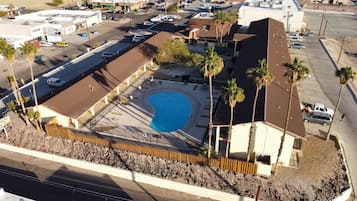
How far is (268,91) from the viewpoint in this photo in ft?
127

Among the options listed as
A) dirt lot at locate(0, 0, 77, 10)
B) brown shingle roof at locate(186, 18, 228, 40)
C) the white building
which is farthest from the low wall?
dirt lot at locate(0, 0, 77, 10)

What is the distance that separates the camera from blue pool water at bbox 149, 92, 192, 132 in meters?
43.6

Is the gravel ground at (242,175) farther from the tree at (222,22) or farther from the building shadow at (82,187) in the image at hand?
the tree at (222,22)

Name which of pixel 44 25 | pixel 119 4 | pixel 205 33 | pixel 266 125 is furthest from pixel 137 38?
pixel 266 125

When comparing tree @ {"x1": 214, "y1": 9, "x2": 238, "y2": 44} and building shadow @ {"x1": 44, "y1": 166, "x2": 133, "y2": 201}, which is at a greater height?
tree @ {"x1": 214, "y1": 9, "x2": 238, "y2": 44}

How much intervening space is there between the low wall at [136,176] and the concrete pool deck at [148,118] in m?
6.05

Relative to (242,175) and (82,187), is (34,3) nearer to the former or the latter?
(82,187)

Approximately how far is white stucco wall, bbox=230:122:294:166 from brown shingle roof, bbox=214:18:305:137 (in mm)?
853

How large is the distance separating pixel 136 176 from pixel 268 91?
65.4ft

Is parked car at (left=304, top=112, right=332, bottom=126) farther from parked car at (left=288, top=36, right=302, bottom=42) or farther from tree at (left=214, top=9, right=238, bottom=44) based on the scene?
parked car at (left=288, top=36, right=302, bottom=42)

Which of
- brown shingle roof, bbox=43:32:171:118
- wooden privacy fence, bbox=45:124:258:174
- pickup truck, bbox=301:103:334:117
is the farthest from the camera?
pickup truck, bbox=301:103:334:117

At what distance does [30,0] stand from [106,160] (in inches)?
5127

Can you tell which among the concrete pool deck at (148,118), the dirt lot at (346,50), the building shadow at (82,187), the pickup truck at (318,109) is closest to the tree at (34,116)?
the concrete pool deck at (148,118)

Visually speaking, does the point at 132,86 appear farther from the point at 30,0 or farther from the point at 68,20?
the point at 30,0
